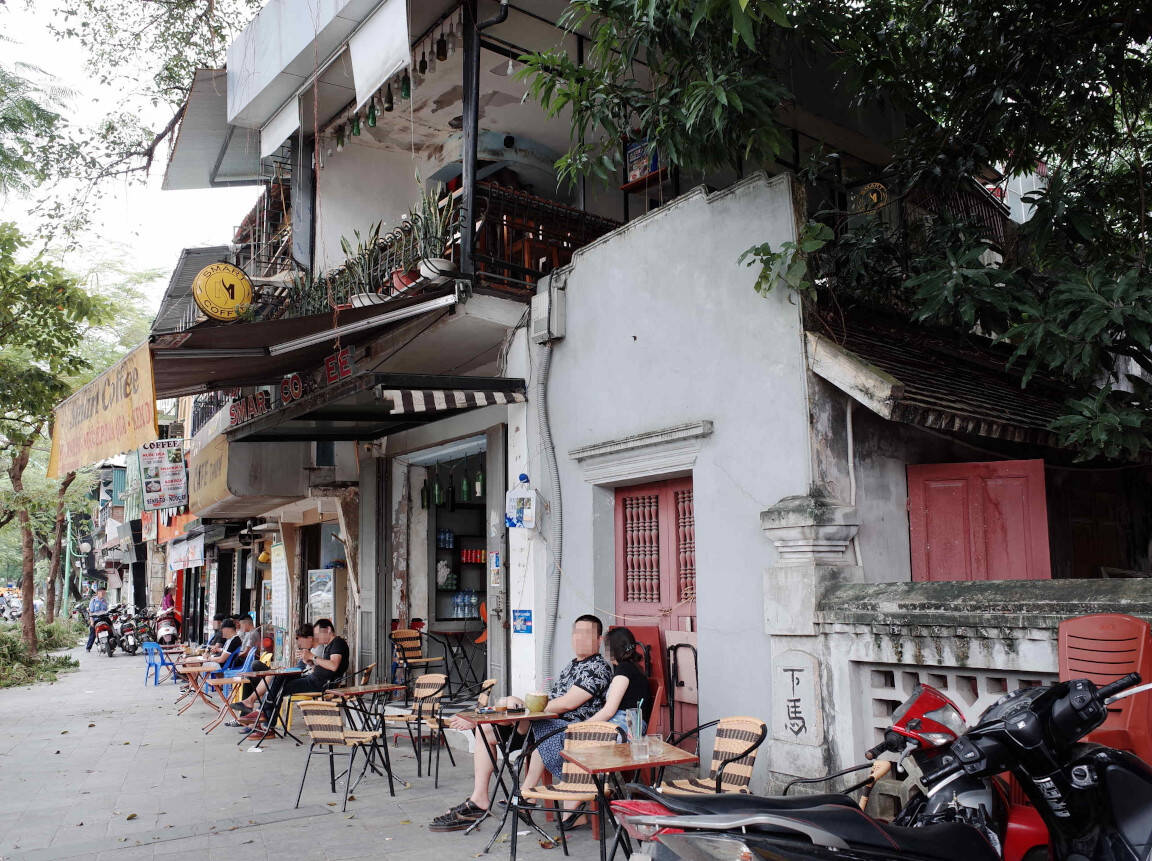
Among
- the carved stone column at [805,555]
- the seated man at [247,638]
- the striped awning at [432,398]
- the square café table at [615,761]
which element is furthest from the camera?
the seated man at [247,638]

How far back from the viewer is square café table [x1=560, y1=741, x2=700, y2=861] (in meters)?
5.02

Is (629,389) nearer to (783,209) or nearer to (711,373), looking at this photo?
(711,373)

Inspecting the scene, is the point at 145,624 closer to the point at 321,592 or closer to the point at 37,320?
the point at 321,592

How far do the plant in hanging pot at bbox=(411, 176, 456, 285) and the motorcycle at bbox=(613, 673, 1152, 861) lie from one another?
634 cm

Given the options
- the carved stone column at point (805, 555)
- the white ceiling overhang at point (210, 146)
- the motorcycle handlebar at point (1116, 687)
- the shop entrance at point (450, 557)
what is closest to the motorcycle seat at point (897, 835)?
the motorcycle handlebar at point (1116, 687)

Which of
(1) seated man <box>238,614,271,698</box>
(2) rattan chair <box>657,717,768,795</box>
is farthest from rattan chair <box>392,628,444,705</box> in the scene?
(2) rattan chair <box>657,717,768,795</box>

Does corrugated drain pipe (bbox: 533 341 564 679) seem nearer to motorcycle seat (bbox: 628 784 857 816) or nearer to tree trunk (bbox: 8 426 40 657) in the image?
motorcycle seat (bbox: 628 784 857 816)

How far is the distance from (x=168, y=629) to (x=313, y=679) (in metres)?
11.3

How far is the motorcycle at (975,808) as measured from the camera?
2.70 meters

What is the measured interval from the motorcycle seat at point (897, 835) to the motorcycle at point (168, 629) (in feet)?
63.9

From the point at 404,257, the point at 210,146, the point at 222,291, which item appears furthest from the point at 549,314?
the point at 210,146

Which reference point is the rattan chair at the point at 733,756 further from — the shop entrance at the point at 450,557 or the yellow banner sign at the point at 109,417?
the shop entrance at the point at 450,557

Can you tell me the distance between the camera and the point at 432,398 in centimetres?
827

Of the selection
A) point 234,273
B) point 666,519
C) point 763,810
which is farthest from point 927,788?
point 234,273
